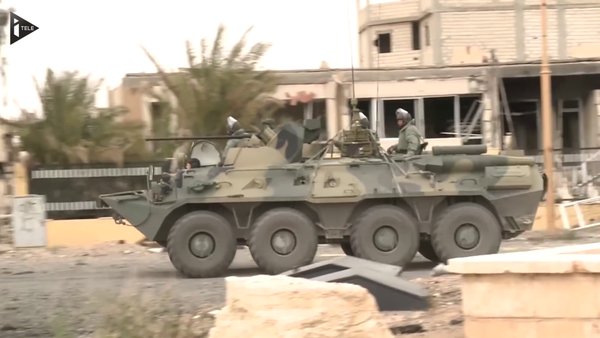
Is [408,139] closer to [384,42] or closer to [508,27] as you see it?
[508,27]

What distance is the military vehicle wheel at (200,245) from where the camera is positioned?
11.0 metres

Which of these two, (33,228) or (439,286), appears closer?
(439,286)

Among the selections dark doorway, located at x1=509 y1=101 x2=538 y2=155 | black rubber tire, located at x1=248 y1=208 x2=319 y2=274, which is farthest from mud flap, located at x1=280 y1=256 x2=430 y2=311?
dark doorway, located at x1=509 y1=101 x2=538 y2=155

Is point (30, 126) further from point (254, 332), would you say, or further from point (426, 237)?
point (254, 332)

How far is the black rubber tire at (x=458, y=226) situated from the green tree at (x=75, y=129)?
7946 millimetres

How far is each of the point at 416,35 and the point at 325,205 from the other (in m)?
A: 28.9

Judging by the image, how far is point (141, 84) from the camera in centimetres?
2191

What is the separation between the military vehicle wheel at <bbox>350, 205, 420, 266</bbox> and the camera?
11000mm

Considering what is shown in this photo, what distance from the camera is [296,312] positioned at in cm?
554

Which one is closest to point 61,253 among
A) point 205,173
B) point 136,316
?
point 205,173

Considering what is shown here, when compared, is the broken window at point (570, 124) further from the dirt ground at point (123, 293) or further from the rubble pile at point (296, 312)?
the rubble pile at point (296, 312)

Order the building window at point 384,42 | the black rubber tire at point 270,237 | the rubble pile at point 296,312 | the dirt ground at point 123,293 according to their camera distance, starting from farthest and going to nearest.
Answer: the building window at point 384,42
the black rubber tire at point 270,237
the dirt ground at point 123,293
the rubble pile at point 296,312

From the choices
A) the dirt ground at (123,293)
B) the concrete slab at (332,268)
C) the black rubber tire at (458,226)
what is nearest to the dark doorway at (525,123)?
the dirt ground at (123,293)

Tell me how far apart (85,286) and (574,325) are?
6.26 m
